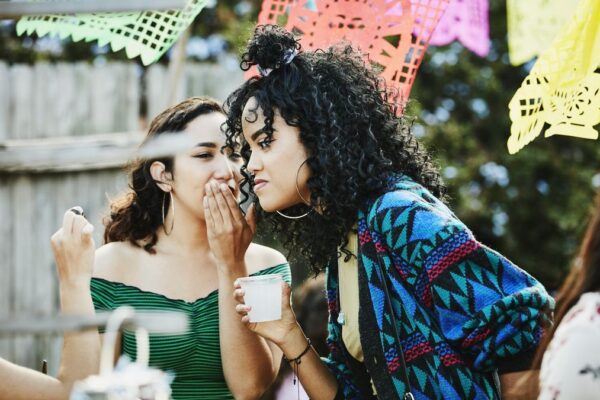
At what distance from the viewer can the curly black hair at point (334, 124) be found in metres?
2.25

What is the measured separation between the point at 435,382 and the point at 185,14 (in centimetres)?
113

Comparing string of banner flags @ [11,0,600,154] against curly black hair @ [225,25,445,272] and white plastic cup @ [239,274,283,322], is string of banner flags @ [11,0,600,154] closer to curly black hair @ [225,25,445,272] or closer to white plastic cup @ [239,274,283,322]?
curly black hair @ [225,25,445,272]

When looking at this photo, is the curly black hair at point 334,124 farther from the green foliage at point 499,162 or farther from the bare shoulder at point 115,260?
the green foliage at point 499,162

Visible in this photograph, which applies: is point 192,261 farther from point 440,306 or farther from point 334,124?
point 440,306

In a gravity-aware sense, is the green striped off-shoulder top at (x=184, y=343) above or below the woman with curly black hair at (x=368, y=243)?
below

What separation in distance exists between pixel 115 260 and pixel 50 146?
5.29 feet

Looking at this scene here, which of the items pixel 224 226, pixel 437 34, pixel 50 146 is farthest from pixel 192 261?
pixel 50 146

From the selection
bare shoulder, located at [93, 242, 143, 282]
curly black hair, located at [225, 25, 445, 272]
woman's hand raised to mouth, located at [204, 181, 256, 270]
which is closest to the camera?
curly black hair, located at [225, 25, 445, 272]

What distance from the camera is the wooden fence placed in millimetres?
4262

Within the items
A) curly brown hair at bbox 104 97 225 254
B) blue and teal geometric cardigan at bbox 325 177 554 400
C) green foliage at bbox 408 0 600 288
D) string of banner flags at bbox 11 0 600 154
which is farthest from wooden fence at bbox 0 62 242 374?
green foliage at bbox 408 0 600 288

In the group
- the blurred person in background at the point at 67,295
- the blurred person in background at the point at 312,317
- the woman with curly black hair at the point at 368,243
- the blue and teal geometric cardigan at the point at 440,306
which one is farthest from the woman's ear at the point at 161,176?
the blurred person in background at the point at 312,317

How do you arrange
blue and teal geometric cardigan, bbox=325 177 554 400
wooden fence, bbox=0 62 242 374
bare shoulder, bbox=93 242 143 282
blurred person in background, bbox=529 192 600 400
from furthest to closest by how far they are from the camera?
wooden fence, bbox=0 62 242 374
bare shoulder, bbox=93 242 143 282
blue and teal geometric cardigan, bbox=325 177 554 400
blurred person in background, bbox=529 192 600 400

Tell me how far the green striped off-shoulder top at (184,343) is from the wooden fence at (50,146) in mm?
1501

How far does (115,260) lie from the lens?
9.05 ft
